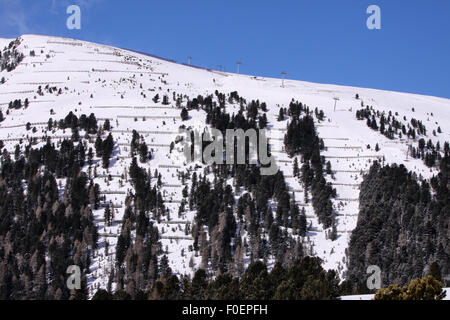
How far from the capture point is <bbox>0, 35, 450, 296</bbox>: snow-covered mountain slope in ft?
349

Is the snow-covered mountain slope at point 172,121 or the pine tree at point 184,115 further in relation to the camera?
the pine tree at point 184,115

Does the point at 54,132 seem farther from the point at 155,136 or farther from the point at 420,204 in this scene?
the point at 420,204

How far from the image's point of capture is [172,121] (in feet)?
471

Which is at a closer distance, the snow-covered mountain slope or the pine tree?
the snow-covered mountain slope

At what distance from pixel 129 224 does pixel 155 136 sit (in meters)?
35.4

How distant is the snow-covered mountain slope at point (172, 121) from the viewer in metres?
106

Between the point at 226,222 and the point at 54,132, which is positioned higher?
the point at 54,132

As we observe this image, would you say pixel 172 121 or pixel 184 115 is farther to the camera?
pixel 172 121

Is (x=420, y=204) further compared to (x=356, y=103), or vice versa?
(x=356, y=103)

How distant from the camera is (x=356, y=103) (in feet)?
565

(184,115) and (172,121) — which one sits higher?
(184,115)

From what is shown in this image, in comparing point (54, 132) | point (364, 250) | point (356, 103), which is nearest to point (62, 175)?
point (54, 132)
